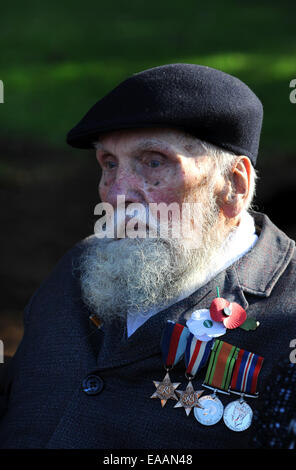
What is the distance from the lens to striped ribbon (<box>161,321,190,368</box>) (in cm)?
279

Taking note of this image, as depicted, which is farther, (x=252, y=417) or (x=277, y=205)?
(x=277, y=205)

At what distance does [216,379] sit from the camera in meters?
2.72

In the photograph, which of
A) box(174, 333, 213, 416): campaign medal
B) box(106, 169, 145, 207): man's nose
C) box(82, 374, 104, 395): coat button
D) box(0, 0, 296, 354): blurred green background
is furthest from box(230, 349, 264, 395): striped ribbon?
box(0, 0, 296, 354): blurred green background

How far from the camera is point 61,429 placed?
9.23 ft

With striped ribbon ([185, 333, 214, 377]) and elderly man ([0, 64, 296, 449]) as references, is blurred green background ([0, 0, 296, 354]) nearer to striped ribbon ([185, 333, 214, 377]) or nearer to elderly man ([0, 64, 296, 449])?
elderly man ([0, 64, 296, 449])

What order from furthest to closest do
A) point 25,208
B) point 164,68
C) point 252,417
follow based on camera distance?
point 25,208 < point 164,68 < point 252,417

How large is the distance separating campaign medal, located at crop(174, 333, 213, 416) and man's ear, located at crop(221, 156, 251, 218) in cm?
60

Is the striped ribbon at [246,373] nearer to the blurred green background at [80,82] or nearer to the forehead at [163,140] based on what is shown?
the forehead at [163,140]

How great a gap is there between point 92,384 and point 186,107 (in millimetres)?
1206

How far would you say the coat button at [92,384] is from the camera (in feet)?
9.36

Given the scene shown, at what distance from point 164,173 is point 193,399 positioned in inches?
36.6

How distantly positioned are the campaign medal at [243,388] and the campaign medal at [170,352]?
0.22 m
